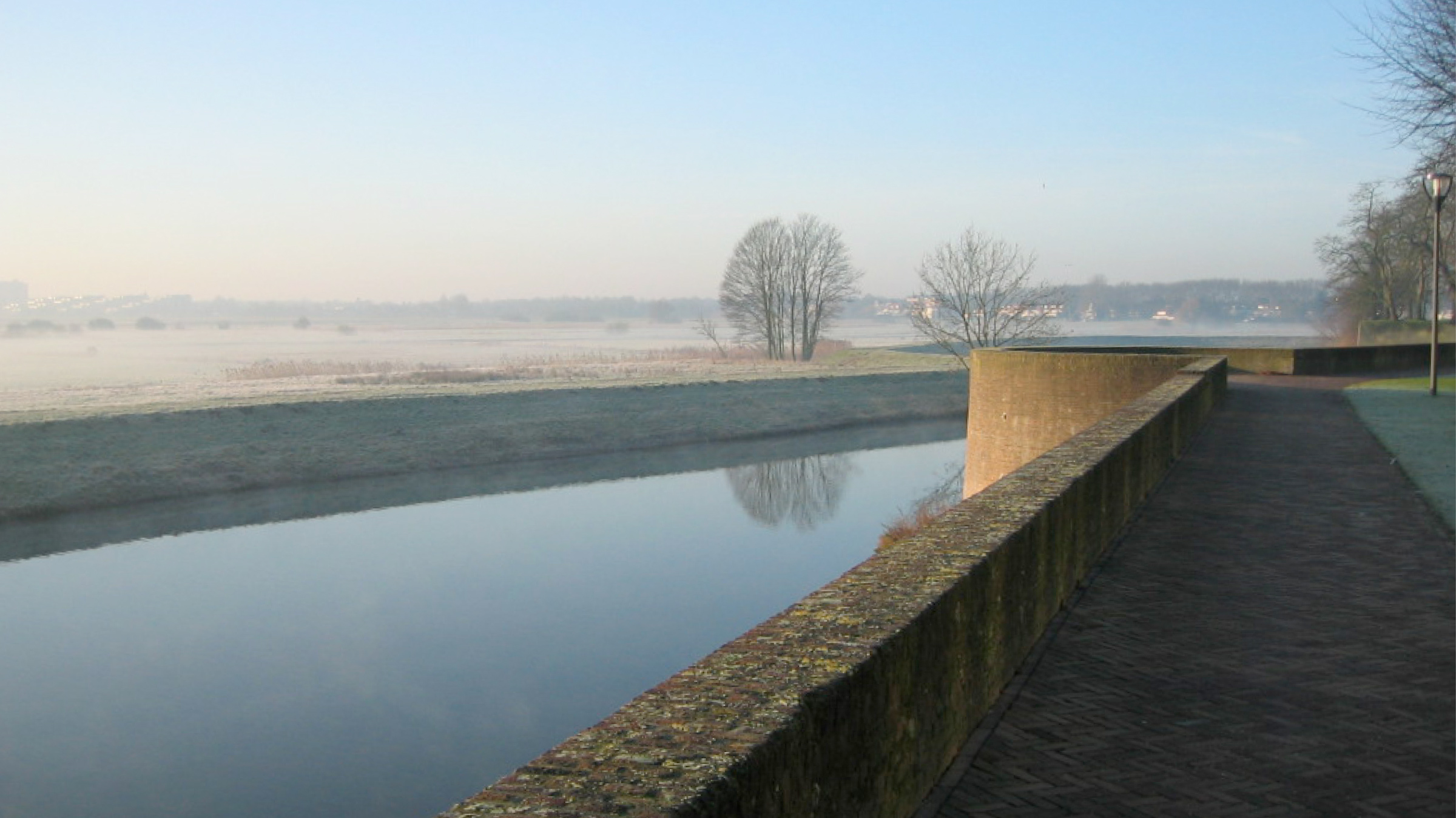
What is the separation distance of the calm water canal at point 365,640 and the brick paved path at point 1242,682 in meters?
5.67

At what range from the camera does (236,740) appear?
1076 cm

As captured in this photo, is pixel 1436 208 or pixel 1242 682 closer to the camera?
pixel 1242 682

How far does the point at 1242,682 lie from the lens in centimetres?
546

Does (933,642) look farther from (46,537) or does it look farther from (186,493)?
(186,493)

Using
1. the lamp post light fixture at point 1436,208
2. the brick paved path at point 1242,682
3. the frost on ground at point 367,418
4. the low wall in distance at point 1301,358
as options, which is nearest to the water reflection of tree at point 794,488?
the frost on ground at point 367,418

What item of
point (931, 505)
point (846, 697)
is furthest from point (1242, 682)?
point (931, 505)

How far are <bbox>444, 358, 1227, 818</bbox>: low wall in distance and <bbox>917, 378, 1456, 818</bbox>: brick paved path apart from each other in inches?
10.6

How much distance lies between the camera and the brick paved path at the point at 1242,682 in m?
4.14

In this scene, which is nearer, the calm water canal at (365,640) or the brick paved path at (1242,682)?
the brick paved path at (1242,682)

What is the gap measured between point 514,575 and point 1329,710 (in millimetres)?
13967

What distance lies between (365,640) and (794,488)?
1475 centimetres

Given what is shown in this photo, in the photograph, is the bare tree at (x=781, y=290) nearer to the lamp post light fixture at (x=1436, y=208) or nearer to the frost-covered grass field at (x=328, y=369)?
the frost-covered grass field at (x=328, y=369)

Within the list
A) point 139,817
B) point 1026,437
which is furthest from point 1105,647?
point 1026,437

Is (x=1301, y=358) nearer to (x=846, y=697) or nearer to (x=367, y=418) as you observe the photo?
(x=367, y=418)
